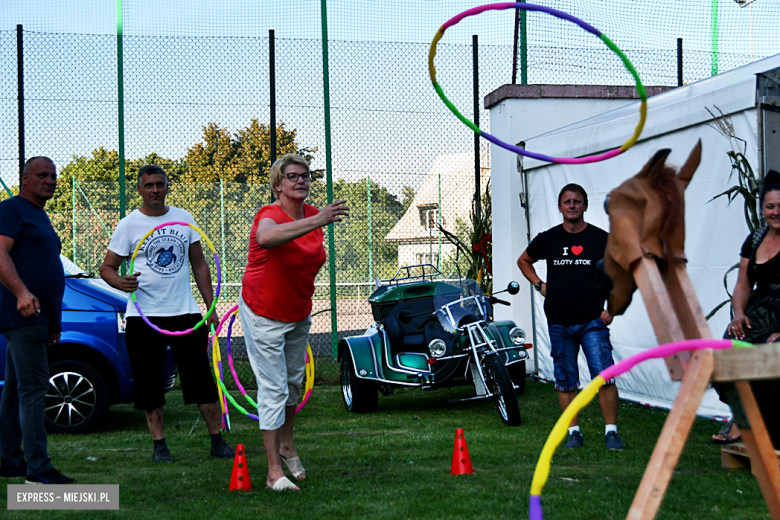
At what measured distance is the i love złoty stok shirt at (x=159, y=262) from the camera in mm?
5188

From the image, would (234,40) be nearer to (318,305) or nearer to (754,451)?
(318,305)

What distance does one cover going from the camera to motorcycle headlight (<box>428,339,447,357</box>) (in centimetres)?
678

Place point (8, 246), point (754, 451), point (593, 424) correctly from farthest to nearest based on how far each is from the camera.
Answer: point (593, 424) → point (8, 246) → point (754, 451)

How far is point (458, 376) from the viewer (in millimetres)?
6980

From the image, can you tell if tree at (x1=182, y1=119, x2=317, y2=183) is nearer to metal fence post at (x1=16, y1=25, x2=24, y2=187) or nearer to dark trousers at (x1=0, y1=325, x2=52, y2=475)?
metal fence post at (x1=16, y1=25, x2=24, y2=187)

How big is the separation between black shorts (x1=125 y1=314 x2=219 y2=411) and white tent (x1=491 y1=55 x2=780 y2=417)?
3749 millimetres

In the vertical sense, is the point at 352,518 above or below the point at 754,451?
below

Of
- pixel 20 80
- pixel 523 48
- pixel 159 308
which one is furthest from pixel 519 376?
pixel 20 80

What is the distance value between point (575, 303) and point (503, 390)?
119 centimetres

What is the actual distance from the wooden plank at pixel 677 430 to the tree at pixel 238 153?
25.6 ft

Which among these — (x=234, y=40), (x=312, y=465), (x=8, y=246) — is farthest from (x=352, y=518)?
(x=234, y=40)

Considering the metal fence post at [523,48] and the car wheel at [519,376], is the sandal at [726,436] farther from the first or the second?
the metal fence post at [523,48]

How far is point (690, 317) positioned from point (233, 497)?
3.03 m

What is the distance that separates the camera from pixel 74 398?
6.37 metres
